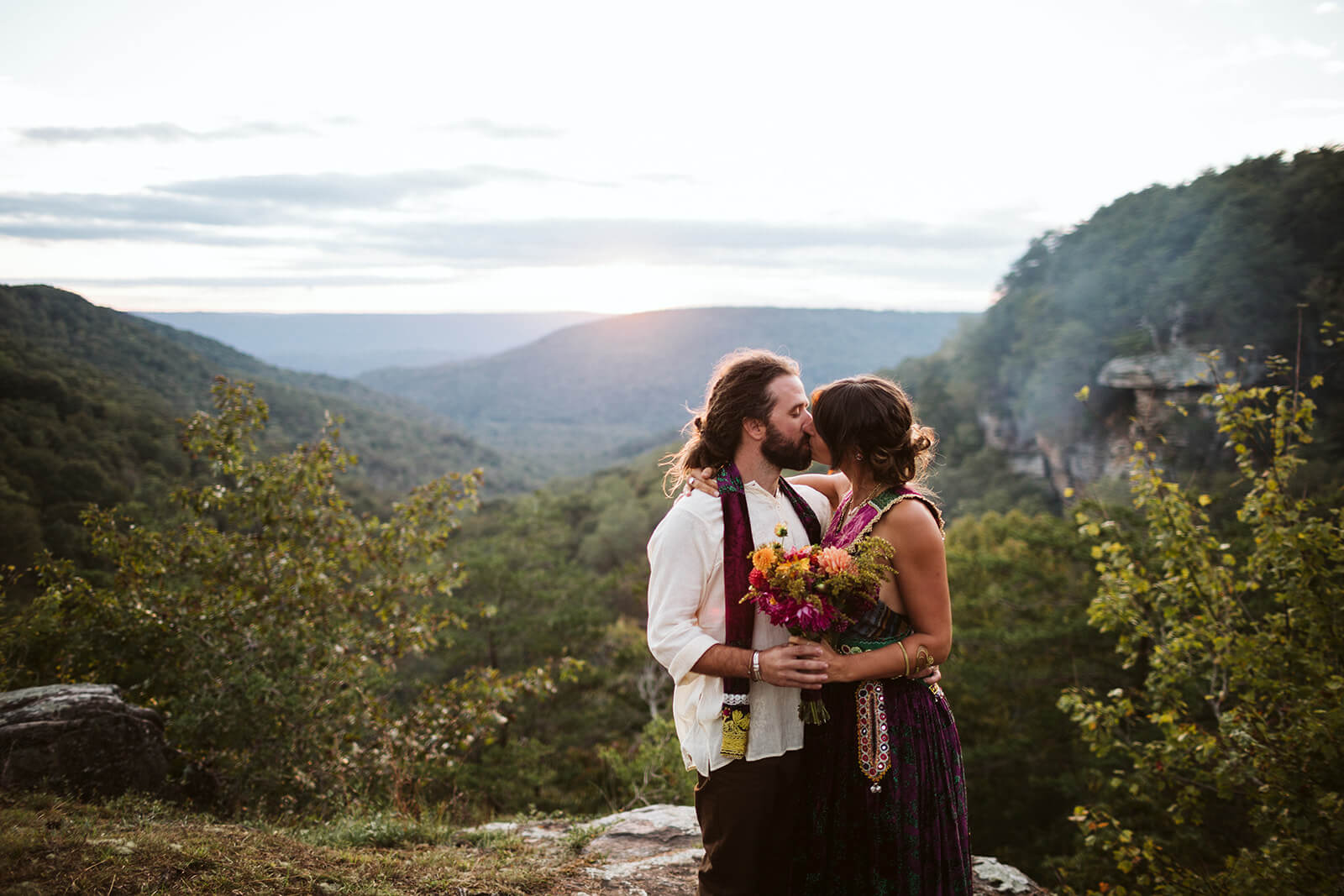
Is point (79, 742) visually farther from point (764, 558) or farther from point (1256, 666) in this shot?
point (1256, 666)

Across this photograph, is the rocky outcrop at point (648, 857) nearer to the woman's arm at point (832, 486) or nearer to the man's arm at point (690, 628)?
the man's arm at point (690, 628)

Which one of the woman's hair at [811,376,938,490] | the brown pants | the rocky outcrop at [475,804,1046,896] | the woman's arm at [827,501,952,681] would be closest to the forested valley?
the woman's hair at [811,376,938,490]

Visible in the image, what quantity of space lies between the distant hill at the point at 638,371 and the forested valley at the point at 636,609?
109880mm

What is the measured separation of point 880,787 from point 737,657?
0.75m

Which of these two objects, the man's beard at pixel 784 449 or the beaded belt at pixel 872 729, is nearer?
the beaded belt at pixel 872 729

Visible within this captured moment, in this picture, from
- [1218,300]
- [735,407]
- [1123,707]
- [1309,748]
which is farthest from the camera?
[1218,300]

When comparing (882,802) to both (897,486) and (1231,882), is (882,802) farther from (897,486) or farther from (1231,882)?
(1231,882)

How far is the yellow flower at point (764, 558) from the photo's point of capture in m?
2.66

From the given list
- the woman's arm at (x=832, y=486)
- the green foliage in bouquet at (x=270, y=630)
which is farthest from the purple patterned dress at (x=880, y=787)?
the green foliage in bouquet at (x=270, y=630)

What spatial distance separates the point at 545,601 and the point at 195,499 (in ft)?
53.7

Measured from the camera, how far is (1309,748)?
4.48 meters

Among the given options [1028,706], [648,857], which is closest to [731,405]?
[648,857]

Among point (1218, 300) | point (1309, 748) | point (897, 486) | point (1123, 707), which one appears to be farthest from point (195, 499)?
point (1218, 300)

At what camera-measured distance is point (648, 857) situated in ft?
14.5
